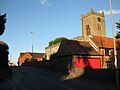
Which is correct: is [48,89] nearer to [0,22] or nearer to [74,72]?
[0,22]

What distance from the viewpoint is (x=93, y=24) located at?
234 ft

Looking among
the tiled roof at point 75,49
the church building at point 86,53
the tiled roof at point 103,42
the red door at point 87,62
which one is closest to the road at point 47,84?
the red door at point 87,62

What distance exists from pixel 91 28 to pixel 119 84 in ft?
166

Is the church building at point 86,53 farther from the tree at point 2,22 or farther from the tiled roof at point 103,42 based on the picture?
the tree at point 2,22

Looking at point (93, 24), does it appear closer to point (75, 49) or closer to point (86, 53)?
point (86, 53)

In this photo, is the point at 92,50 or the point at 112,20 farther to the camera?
the point at 92,50

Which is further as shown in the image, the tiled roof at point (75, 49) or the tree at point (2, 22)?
the tiled roof at point (75, 49)

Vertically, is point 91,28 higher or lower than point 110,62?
higher

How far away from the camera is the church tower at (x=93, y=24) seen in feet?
234

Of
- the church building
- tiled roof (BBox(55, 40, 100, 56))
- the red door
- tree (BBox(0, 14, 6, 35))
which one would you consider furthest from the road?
tiled roof (BBox(55, 40, 100, 56))

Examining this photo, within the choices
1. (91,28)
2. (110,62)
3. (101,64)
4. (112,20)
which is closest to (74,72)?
(101,64)

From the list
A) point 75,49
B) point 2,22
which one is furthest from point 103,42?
point 2,22

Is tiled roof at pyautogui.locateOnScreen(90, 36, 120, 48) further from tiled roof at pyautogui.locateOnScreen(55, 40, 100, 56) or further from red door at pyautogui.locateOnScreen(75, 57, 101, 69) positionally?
red door at pyautogui.locateOnScreen(75, 57, 101, 69)

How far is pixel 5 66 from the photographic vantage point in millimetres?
Answer: 36875
